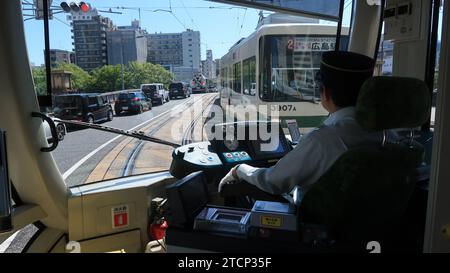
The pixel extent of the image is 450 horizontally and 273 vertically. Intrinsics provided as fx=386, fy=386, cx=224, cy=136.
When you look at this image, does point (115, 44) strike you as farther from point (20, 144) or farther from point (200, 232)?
point (200, 232)

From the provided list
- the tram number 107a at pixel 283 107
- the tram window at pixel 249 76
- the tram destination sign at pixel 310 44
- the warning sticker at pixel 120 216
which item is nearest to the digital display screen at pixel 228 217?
the warning sticker at pixel 120 216

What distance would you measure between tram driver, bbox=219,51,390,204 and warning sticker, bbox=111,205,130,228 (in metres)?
0.93

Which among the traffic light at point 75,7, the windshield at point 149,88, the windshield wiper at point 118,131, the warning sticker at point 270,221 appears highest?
the traffic light at point 75,7

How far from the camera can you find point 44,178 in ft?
6.71

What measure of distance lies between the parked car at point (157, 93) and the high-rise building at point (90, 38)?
1.36ft

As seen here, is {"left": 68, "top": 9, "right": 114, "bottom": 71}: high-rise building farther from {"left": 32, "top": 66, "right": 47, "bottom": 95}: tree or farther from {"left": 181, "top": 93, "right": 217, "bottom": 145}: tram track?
{"left": 181, "top": 93, "right": 217, "bottom": 145}: tram track

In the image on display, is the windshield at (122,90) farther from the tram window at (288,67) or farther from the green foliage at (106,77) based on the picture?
the tram window at (288,67)

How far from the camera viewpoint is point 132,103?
2344 millimetres

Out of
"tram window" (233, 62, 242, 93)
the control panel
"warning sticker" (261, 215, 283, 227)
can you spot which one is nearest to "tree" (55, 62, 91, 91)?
the control panel

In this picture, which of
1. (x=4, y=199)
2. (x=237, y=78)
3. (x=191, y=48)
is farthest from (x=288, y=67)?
(x=4, y=199)

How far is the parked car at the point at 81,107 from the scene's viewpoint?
6.45 ft

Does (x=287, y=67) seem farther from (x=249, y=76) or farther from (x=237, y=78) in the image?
(x=237, y=78)

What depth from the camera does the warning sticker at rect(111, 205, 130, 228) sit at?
2.32 m
